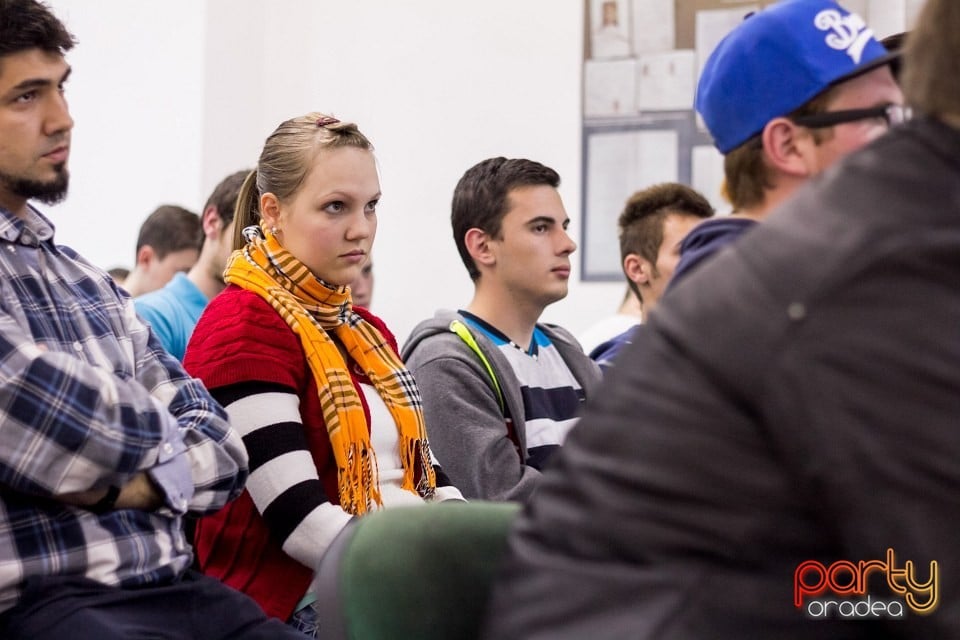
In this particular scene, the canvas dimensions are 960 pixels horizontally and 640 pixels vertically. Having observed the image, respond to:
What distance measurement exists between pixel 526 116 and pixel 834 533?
14.5ft

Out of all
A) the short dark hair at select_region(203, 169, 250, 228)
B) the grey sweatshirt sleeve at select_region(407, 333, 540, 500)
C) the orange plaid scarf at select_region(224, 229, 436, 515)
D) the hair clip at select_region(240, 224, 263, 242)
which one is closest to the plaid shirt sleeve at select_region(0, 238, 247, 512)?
the orange plaid scarf at select_region(224, 229, 436, 515)

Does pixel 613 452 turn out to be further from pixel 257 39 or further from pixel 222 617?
pixel 257 39

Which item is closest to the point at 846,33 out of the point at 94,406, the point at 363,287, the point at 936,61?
the point at 936,61

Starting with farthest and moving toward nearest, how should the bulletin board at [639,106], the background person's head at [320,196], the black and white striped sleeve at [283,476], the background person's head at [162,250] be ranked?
the bulletin board at [639,106] < the background person's head at [162,250] < the background person's head at [320,196] < the black and white striped sleeve at [283,476]

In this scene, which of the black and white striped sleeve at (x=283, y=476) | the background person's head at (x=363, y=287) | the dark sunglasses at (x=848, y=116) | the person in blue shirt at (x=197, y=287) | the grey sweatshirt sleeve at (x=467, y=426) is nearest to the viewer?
the dark sunglasses at (x=848, y=116)

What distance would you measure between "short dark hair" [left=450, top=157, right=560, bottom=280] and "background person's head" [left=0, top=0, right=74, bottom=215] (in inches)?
49.4

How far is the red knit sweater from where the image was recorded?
1852mm

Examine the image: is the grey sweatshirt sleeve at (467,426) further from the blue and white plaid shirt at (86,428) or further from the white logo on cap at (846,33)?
the white logo on cap at (846,33)

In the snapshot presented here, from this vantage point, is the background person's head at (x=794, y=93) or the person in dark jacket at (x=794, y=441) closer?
the person in dark jacket at (x=794, y=441)

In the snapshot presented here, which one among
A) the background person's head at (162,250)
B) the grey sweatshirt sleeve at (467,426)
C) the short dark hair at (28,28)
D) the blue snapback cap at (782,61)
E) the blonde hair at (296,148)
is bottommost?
the grey sweatshirt sleeve at (467,426)

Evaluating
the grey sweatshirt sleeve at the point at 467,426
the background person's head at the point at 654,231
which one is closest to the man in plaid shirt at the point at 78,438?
the grey sweatshirt sleeve at the point at 467,426

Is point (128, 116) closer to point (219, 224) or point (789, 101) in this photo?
point (219, 224)

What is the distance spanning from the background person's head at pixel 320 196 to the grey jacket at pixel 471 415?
1.26 feet

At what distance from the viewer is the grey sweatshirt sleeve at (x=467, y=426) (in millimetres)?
2303
